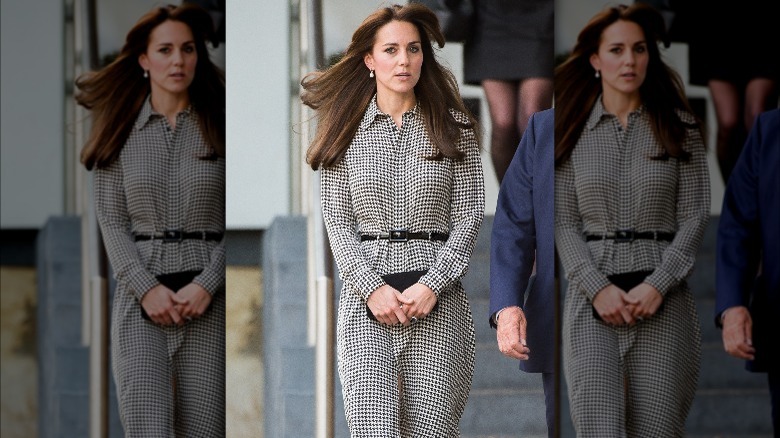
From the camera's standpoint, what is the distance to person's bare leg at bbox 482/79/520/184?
14.4 ft

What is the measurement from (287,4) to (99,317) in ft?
4.39

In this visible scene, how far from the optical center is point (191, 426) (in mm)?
4379

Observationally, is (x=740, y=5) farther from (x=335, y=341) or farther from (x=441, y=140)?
(x=335, y=341)

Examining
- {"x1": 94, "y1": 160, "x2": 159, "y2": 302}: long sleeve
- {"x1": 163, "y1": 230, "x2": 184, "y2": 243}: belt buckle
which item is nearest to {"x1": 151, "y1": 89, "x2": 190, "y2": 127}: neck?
{"x1": 94, "y1": 160, "x2": 159, "y2": 302}: long sleeve

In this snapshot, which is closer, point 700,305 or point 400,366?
point 400,366

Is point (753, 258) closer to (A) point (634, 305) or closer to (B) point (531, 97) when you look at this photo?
(A) point (634, 305)

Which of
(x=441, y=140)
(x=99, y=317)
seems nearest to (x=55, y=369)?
(x=99, y=317)

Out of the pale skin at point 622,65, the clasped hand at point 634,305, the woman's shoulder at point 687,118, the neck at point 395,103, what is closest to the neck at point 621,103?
the pale skin at point 622,65

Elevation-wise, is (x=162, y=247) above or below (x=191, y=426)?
above

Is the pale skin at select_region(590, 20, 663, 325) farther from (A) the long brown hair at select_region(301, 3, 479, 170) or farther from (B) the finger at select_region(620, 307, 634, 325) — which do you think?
(B) the finger at select_region(620, 307, 634, 325)

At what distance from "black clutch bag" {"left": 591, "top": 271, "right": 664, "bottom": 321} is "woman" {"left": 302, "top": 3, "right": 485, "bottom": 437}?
545mm

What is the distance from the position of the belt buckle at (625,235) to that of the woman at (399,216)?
52 cm

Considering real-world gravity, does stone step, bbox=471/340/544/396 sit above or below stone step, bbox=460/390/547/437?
above

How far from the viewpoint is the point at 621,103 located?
4508mm
